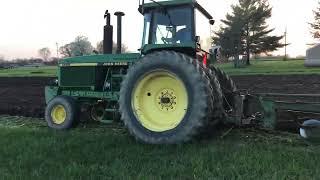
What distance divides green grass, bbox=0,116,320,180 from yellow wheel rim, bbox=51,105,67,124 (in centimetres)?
161

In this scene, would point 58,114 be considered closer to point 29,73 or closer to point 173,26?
point 173,26

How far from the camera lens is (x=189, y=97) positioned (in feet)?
24.8

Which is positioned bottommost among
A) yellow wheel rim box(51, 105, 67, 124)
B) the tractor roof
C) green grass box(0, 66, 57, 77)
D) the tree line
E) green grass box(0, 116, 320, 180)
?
green grass box(0, 116, 320, 180)

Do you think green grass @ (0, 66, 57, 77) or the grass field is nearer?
the grass field

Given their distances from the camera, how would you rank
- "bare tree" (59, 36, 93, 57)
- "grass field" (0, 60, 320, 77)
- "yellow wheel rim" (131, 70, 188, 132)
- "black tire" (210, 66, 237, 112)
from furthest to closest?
1. "grass field" (0, 60, 320, 77)
2. "bare tree" (59, 36, 93, 57)
3. "black tire" (210, 66, 237, 112)
4. "yellow wheel rim" (131, 70, 188, 132)

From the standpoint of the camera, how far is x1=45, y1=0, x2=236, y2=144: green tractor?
759 cm

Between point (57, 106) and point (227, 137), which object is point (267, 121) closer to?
point (227, 137)

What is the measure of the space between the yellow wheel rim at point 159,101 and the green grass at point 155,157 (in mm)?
485

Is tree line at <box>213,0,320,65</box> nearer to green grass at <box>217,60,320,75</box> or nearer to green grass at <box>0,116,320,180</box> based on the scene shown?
green grass at <box>217,60,320,75</box>

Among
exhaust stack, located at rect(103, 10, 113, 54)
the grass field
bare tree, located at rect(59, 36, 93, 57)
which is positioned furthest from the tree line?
exhaust stack, located at rect(103, 10, 113, 54)

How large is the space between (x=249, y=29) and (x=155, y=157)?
2319 inches

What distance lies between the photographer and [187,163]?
6410mm

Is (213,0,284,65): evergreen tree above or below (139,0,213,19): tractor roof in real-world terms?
above

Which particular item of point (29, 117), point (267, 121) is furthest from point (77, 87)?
point (267, 121)
